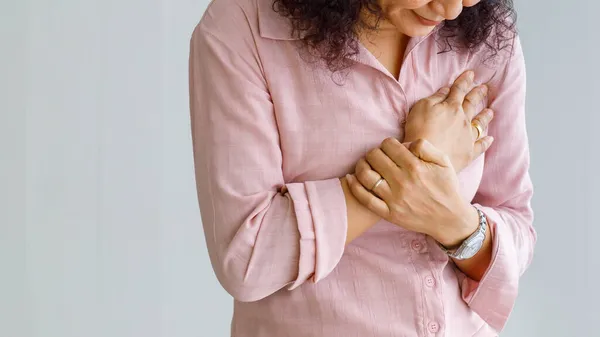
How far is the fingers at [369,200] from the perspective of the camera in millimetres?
1246

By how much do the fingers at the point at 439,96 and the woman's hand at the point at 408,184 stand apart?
0.11 meters

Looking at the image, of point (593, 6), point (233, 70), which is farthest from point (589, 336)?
point (233, 70)

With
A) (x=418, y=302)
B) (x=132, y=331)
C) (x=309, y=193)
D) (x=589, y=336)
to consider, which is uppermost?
(x=309, y=193)

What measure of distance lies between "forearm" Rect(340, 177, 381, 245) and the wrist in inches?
4.6

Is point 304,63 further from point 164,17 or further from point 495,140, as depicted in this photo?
point 164,17

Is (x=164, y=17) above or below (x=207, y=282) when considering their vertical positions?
above

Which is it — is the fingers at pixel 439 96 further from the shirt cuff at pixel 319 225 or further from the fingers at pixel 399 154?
the shirt cuff at pixel 319 225

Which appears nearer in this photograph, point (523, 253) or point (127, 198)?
point (523, 253)

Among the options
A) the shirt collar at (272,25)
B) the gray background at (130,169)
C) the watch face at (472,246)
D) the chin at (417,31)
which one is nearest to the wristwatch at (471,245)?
the watch face at (472,246)

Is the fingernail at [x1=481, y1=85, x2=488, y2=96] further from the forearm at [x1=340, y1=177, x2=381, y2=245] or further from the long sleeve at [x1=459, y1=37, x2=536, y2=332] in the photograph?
the forearm at [x1=340, y1=177, x2=381, y2=245]

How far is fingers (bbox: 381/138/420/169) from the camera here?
1.25 m

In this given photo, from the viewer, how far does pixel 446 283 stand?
54.6 inches

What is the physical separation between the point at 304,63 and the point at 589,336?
159 cm

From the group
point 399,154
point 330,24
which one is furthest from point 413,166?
point 330,24
